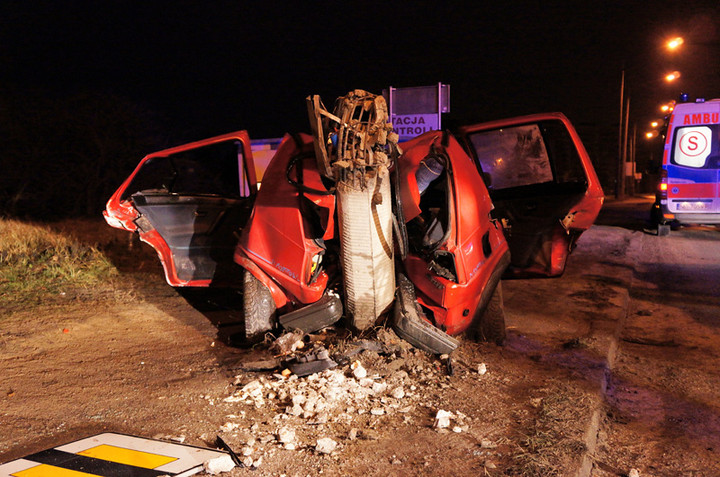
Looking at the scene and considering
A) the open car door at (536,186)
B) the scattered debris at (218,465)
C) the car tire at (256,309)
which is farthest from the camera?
the open car door at (536,186)

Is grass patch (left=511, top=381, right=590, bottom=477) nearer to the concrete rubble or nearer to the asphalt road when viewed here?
the asphalt road

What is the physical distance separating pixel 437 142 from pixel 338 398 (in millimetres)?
2254

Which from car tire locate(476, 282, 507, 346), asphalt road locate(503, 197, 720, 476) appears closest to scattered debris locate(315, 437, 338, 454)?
asphalt road locate(503, 197, 720, 476)

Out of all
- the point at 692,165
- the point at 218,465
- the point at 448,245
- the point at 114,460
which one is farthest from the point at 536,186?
the point at 692,165

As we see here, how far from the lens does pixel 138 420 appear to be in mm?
3367

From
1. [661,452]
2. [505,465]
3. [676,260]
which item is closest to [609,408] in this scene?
[661,452]

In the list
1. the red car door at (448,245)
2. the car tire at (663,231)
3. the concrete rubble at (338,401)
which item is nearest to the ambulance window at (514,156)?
the red car door at (448,245)

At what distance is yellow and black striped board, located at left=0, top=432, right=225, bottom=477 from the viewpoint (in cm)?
271

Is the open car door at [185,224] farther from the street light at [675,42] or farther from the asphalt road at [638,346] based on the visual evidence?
the street light at [675,42]

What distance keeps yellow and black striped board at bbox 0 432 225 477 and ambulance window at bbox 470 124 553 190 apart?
476 centimetres

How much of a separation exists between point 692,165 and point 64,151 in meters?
17.1

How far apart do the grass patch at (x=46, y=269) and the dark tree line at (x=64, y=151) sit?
817 cm

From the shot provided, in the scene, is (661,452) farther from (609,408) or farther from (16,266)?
(16,266)

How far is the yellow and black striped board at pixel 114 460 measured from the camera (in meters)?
2.71
